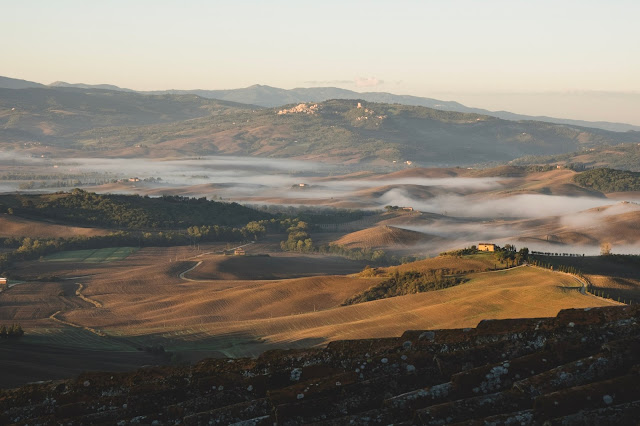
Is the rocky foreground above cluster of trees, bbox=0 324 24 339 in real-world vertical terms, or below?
above

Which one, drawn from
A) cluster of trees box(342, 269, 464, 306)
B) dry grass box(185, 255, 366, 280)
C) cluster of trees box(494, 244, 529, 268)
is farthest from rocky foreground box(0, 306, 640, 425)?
dry grass box(185, 255, 366, 280)

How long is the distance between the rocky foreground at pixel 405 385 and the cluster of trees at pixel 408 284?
9558 cm

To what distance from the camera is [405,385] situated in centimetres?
1889

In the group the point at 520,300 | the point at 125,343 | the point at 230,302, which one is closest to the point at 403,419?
the point at 520,300

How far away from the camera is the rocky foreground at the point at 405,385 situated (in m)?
15.7

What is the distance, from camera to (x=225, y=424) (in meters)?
18.4

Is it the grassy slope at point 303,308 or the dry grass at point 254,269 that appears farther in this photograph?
the dry grass at point 254,269

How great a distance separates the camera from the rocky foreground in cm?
1570

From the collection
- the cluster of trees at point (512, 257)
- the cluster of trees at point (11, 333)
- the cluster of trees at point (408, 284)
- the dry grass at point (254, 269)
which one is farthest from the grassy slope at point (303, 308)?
the dry grass at point (254, 269)

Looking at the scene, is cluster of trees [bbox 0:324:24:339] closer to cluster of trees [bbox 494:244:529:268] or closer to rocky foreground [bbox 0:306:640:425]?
cluster of trees [bbox 494:244:529:268]

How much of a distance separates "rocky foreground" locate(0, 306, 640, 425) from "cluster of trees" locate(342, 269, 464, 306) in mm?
95581

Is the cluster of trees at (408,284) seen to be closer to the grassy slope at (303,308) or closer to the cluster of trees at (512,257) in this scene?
the grassy slope at (303,308)

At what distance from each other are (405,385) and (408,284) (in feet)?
357

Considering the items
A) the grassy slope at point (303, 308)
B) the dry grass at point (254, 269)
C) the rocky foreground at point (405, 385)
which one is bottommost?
the dry grass at point (254, 269)
